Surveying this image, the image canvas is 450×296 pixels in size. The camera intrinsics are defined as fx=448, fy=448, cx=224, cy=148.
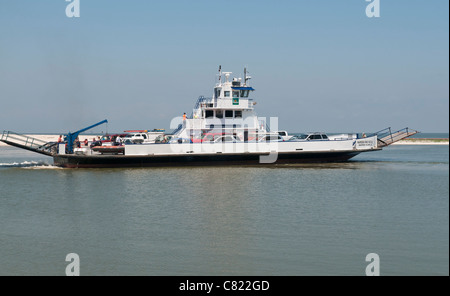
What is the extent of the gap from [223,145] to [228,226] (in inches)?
736

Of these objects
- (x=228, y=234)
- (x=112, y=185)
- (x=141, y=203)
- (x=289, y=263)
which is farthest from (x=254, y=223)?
(x=112, y=185)

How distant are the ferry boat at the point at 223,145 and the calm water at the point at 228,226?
6926mm

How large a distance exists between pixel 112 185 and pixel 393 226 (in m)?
16.3

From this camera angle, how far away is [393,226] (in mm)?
14867

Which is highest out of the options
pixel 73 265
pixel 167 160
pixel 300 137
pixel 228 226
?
pixel 300 137

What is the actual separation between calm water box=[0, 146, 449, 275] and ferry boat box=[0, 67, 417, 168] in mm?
6926

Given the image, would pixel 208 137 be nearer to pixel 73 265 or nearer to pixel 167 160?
pixel 167 160

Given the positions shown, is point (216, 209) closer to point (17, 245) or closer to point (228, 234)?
point (228, 234)

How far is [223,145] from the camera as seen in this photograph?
34.4 m

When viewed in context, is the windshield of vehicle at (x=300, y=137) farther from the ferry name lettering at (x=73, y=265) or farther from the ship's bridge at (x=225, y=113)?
the ferry name lettering at (x=73, y=265)

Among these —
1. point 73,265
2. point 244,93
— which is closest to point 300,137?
point 244,93

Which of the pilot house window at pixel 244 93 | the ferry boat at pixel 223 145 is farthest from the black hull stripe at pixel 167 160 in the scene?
the pilot house window at pixel 244 93

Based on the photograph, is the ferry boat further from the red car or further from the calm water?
the calm water

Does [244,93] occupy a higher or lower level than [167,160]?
higher
